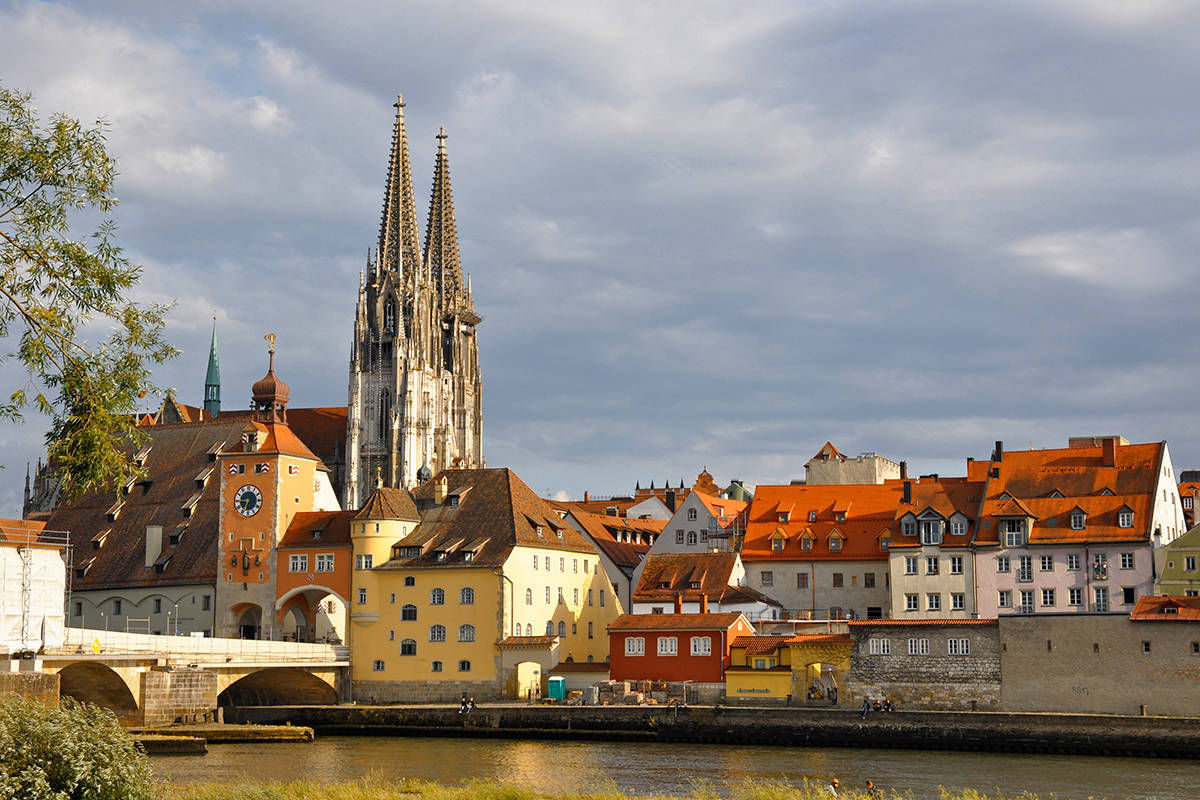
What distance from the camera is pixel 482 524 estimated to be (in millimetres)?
87188

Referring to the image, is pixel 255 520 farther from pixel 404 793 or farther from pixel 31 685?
pixel 404 793

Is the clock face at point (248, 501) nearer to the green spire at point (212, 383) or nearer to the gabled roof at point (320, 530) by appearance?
the gabled roof at point (320, 530)

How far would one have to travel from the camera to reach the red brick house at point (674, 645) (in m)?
76.6

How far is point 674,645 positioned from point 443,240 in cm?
9321

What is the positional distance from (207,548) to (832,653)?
42.9 metres

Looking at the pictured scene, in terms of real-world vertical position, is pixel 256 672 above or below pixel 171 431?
below

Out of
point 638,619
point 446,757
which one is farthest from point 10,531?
point 638,619

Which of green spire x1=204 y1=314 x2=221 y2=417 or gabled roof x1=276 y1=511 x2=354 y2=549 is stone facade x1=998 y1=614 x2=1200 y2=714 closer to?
gabled roof x1=276 y1=511 x2=354 y2=549

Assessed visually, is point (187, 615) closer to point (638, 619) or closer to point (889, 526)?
point (638, 619)

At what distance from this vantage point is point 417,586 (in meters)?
85.9

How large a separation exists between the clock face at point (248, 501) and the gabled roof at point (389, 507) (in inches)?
296

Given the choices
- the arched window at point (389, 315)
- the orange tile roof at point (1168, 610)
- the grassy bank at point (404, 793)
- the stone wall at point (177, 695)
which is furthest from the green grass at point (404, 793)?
the arched window at point (389, 315)

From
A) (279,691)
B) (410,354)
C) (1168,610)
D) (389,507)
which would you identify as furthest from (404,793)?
(410,354)

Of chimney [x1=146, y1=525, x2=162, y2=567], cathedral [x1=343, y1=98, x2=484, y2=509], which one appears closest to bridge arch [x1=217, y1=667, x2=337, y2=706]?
chimney [x1=146, y1=525, x2=162, y2=567]
